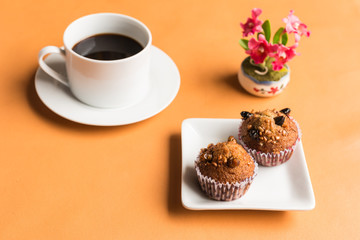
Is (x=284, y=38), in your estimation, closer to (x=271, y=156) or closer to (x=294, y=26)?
(x=294, y=26)

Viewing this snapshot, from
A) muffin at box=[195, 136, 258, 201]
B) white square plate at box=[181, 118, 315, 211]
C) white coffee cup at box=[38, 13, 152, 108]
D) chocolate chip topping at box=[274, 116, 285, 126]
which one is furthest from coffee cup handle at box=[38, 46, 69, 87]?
chocolate chip topping at box=[274, 116, 285, 126]

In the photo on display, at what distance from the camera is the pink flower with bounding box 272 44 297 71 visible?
48.5 inches

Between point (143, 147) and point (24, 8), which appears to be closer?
point (143, 147)

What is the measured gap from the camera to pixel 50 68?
1232 millimetres

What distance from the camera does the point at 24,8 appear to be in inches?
63.2

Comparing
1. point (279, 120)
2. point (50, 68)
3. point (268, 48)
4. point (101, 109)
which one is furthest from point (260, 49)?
point (50, 68)

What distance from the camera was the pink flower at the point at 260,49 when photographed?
1.24m

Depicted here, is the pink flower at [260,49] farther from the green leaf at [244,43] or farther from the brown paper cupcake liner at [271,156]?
the brown paper cupcake liner at [271,156]

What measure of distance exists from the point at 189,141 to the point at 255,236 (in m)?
0.30

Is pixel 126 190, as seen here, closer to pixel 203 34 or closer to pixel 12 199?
pixel 12 199

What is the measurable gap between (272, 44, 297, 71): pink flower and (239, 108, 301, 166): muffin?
0.60 feet

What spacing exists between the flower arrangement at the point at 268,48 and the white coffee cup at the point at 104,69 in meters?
0.31

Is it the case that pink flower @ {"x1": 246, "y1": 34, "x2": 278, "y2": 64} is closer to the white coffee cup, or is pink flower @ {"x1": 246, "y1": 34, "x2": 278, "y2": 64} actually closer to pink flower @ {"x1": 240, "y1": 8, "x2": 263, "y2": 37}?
pink flower @ {"x1": 240, "y1": 8, "x2": 263, "y2": 37}

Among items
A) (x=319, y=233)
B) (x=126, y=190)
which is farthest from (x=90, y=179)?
(x=319, y=233)
